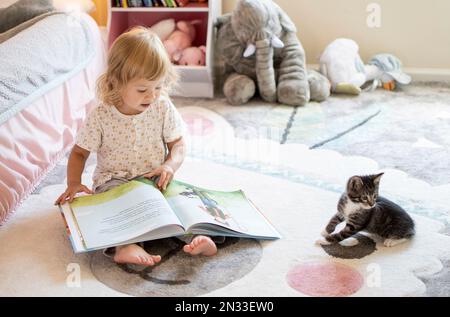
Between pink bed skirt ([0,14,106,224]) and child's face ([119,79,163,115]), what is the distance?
33 cm

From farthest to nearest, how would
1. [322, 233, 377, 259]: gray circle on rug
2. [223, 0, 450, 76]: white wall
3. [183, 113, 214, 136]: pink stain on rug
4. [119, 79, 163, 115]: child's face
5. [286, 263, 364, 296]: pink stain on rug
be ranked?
[223, 0, 450, 76]: white wall, [183, 113, 214, 136]: pink stain on rug, [119, 79, 163, 115]: child's face, [322, 233, 377, 259]: gray circle on rug, [286, 263, 364, 296]: pink stain on rug

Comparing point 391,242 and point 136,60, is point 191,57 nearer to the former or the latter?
point 136,60

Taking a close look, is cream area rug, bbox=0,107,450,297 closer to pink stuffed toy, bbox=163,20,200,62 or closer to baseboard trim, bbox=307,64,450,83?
pink stuffed toy, bbox=163,20,200,62

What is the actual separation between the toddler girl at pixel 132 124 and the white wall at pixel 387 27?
4.15ft

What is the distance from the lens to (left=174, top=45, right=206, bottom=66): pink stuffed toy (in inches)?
97.2

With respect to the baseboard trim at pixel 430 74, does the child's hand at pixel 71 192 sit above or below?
below

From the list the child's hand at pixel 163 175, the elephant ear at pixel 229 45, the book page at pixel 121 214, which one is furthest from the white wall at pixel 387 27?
the book page at pixel 121 214

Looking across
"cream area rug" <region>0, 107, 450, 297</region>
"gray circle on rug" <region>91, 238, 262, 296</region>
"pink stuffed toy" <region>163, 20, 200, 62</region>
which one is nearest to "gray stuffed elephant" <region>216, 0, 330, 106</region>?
"pink stuffed toy" <region>163, 20, 200, 62</region>

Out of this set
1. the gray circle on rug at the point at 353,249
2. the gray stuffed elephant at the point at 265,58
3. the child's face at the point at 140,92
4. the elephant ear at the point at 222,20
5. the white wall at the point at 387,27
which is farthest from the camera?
the white wall at the point at 387,27

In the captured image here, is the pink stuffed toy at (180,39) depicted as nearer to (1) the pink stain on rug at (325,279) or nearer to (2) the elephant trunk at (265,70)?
(2) the elephant trunk at (265,70)

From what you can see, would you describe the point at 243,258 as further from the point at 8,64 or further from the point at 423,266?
the point at 8,64

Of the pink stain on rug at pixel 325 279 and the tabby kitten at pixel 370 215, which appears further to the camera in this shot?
the tabby kitten at pixel 370 215

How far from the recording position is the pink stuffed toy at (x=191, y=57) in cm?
247

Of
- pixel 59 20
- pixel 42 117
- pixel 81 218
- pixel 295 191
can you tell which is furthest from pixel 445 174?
pixel 59 20
